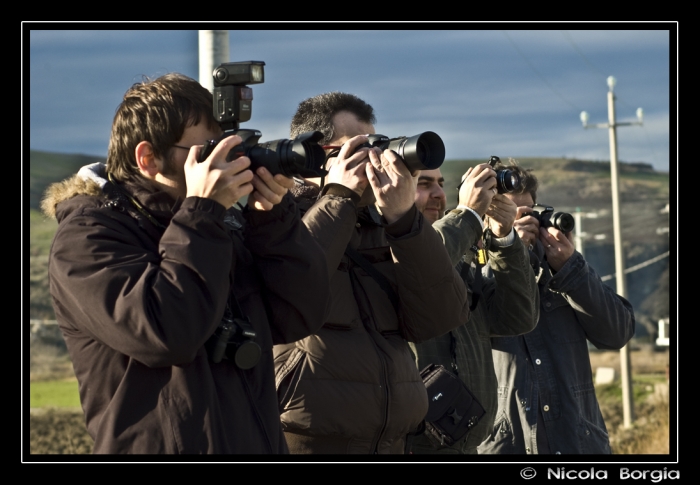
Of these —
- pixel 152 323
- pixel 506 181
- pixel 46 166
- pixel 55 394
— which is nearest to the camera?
pixel 152 323

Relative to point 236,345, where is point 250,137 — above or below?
above

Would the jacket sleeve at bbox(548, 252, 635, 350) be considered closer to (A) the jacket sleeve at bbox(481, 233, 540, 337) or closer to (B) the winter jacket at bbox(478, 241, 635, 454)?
(B) the winter jacket at bbox(478, 241, 635, 454)

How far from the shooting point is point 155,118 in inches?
97.2

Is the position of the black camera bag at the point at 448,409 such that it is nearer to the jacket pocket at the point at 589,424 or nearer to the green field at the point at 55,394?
the jacket pocket at the point at 589,424

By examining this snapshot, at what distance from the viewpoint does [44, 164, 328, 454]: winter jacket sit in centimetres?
216

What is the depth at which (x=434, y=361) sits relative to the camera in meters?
3.67

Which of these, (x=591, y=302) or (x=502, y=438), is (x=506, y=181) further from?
(x=502, y=438)

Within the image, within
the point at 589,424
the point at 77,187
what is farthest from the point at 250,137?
the point at 589,424

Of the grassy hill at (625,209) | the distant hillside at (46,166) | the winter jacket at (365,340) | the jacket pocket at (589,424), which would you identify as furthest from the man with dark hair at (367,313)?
the grassy hill at (625,209)

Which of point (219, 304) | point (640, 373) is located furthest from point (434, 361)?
point (640, 373)

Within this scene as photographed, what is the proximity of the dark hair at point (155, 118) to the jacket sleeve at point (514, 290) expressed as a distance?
67.8 inches

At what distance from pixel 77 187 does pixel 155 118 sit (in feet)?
0.88
